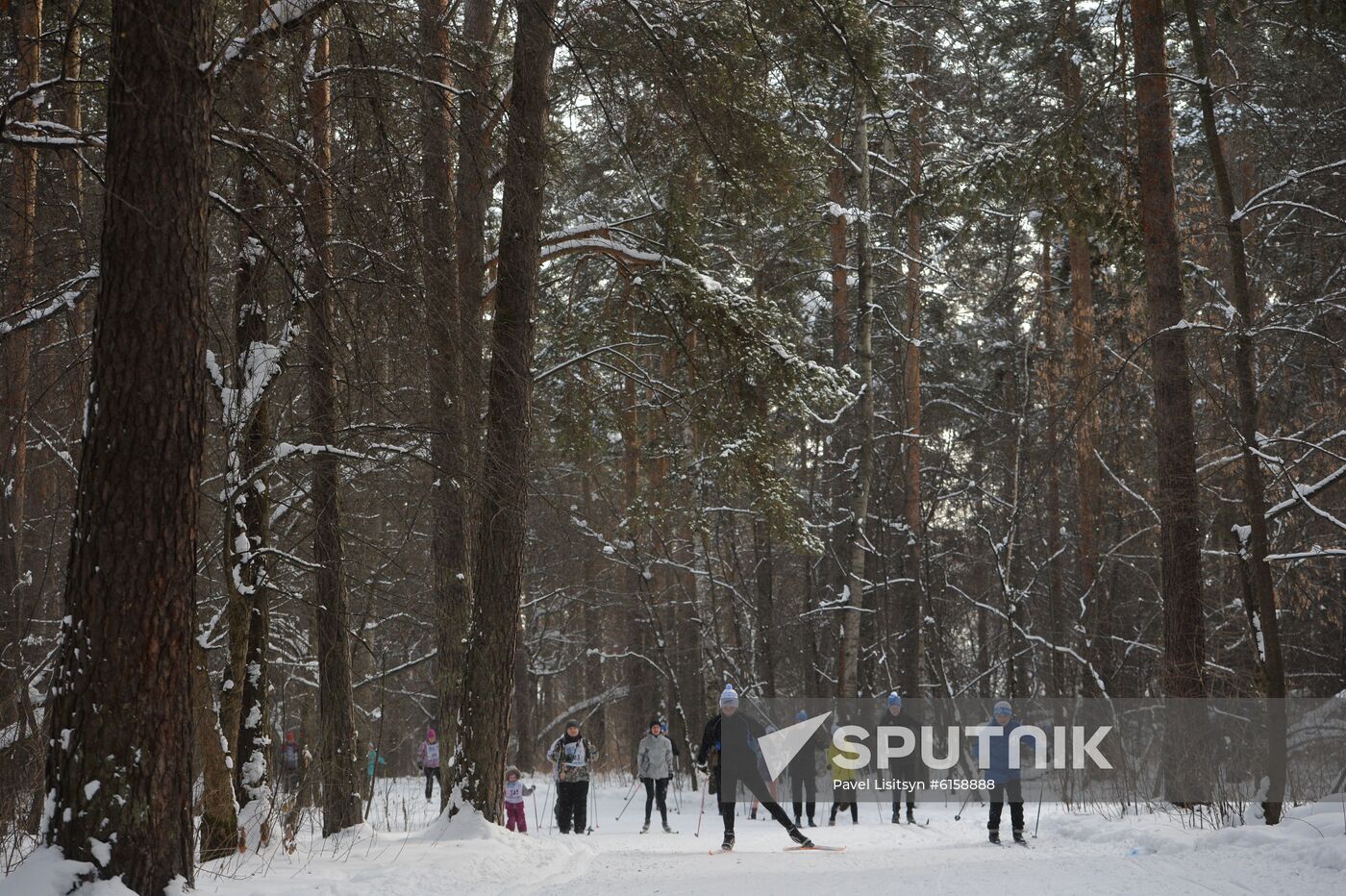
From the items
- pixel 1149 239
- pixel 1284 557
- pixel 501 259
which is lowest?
pixel 1284 557

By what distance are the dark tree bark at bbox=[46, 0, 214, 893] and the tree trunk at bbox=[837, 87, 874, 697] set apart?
14.3m

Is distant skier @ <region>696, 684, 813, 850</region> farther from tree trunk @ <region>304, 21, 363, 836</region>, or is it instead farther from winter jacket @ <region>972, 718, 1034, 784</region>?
tree trunk @ <region>304, 21, 363, 836</region>

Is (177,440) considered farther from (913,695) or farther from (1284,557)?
(913,695)

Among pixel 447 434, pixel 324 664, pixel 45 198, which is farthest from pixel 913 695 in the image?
pixel 45 198

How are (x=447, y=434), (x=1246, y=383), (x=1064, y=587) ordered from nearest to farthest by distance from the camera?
(x=447, y=434), (x=1246, y=383), (x=1064, y=587)

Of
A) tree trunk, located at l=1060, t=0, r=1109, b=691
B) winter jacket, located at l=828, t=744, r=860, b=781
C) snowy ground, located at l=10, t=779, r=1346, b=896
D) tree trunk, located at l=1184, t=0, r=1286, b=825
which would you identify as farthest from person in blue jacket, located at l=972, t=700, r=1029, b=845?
tree trunk, located at l=1060, t=0, r=1109, b=691

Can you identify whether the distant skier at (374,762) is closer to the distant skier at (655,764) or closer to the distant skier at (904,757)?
the distant skier at (655,764)

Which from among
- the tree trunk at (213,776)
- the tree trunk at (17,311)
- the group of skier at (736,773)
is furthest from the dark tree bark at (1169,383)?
the tree trunk at (17,311)

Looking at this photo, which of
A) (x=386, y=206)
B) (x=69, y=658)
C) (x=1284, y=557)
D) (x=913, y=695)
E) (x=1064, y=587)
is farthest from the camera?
(x=1064, y=587)

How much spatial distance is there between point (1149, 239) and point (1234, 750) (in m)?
7.56

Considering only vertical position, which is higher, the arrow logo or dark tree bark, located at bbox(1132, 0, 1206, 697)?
dark tree bark, located at bbox(1132, 0, 1206, 697)

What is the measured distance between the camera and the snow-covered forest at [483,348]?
567 cm

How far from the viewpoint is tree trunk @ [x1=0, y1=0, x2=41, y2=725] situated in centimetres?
680

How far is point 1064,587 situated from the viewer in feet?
99.0
